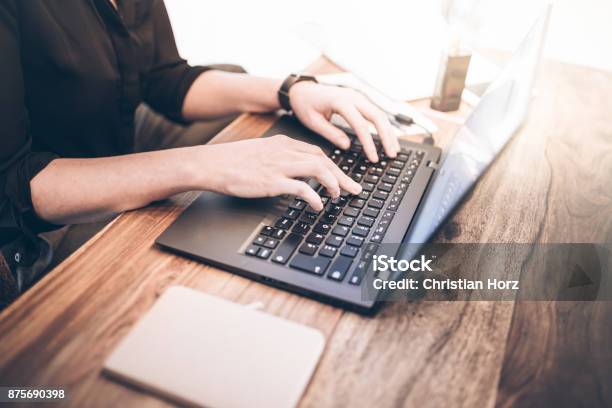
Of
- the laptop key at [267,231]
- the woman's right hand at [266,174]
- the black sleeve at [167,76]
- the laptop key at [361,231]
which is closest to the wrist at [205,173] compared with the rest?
the woman's right hand at [266,174]

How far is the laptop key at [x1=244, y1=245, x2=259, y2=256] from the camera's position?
59cm

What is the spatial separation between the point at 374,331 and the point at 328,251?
0.11m

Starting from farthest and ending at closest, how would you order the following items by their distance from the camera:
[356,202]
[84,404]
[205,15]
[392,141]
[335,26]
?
[205,15], [335,26], [392,141], [356,202], [84,404]

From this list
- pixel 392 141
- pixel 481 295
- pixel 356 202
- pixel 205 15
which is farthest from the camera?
pixel 205 15

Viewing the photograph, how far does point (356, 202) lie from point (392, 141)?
180 millimetres

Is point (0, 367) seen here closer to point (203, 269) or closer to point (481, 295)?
point (203, 269)

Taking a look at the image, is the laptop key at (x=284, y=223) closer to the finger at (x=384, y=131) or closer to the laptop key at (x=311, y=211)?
the laptop key at (x=311, y=211)

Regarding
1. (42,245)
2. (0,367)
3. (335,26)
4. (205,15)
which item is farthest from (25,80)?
(205,15)

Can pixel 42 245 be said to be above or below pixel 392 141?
below

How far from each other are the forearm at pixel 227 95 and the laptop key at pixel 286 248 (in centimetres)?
41

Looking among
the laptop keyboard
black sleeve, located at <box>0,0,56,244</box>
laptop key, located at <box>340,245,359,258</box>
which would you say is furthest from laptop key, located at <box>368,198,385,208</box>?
black sleeve, located at <box>0,0,56,244</box>

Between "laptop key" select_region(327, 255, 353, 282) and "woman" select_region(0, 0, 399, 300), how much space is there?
0.10 metres

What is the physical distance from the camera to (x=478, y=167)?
0.74 m

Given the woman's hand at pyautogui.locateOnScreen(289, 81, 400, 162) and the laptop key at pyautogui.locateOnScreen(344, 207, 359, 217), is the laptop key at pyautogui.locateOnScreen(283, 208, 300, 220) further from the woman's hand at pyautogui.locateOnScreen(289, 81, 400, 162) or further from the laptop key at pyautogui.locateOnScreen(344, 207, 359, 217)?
the woman's hand at pyautogui.locateOnScreen(289, 81, 400, 162)
